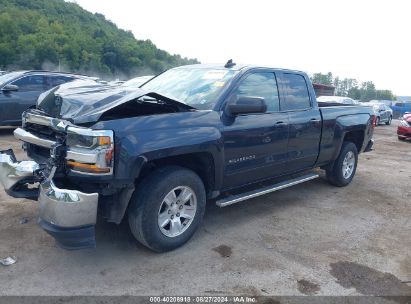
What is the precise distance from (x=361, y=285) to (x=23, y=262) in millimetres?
3083

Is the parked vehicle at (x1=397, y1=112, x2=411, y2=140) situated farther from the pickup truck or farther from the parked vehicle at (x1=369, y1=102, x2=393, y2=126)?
the pickup truck

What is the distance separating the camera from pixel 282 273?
3.43 m

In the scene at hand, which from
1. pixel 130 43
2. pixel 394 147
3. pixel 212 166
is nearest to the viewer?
pixel 212 166

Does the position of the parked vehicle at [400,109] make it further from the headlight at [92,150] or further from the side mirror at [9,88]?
the headlight at [92,150]

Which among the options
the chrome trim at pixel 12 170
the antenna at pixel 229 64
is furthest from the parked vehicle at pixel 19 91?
the antenna at pixel 229 64

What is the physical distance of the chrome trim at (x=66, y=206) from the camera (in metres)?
2.87

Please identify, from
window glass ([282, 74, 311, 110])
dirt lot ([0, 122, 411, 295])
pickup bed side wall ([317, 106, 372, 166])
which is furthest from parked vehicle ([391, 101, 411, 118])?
window glass ([282, 74, 311, 110])

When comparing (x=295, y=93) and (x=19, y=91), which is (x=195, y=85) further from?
(x=19, y=91)

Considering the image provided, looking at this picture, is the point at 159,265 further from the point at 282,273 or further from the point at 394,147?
the point at 394,147

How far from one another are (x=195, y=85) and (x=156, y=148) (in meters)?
1.42

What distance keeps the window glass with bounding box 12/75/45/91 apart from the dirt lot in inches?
207

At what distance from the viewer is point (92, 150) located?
9.93ft

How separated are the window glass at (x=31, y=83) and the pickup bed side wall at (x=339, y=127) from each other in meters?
7.36

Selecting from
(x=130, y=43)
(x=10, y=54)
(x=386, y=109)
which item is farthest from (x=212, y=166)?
(x=130, y=43)
